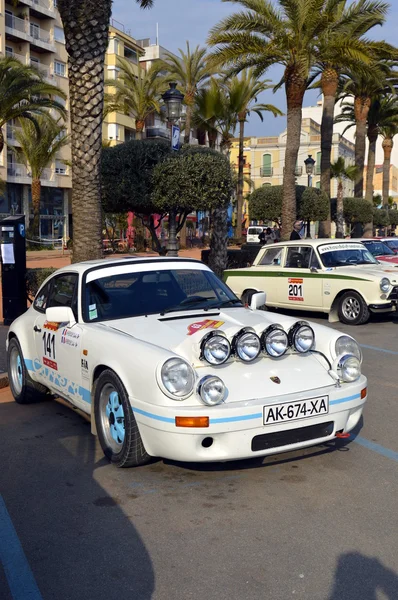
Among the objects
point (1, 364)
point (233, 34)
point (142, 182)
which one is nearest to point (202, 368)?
point (1, 364)

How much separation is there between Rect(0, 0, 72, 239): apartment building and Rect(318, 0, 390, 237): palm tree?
24609 millimetres

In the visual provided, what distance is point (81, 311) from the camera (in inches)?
220

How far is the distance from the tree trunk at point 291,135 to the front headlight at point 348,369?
16.3m

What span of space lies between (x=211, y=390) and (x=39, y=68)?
149ft

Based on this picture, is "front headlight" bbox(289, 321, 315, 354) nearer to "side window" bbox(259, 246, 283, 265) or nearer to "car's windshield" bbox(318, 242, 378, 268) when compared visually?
"car's windshield" bbox(318, 242, 378, 268)

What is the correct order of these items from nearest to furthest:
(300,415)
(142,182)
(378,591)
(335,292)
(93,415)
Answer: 1. (378,591)
2. (300,415)
3. (93,415)
4. (335,292)
5. (142,182)

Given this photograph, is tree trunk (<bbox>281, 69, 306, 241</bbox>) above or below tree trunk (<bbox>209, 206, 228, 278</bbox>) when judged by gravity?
above

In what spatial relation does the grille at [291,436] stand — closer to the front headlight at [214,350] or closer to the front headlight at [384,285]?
the front headlight at [214,350]

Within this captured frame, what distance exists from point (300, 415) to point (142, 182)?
12.0m

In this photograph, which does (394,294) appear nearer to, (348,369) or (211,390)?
Answer: (348,369)

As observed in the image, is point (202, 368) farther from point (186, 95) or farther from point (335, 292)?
point (186, 95)

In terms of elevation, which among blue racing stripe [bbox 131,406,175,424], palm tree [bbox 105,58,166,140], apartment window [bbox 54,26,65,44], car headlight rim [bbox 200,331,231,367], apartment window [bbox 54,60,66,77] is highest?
apartment window [bbox 54,26,65,44]

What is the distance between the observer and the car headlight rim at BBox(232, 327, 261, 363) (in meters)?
4.56

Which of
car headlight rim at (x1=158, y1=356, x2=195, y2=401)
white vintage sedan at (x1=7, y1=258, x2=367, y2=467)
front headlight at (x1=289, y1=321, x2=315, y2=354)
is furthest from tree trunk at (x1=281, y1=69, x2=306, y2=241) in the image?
car headlight rim at (x1=158, y1=356, x2=195, y2=401)
